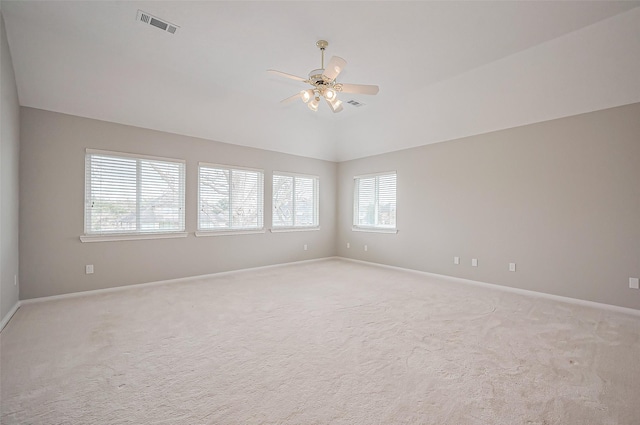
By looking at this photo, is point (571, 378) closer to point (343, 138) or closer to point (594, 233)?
point (594, 233)

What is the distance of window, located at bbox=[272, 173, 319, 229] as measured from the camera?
21.8 feet

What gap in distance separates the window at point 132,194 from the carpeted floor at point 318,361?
1164 millimetres

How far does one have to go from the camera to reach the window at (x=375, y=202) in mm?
6504

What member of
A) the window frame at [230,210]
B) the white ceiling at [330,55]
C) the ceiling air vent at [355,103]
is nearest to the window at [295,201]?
the window frame at [230,210]

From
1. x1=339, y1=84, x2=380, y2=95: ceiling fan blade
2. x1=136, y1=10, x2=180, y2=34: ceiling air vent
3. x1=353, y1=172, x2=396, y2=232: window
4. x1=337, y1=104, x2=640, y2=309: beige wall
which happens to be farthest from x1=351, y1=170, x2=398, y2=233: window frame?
x1=136, y1=10, x2=180, y2=34: ceiling air vent

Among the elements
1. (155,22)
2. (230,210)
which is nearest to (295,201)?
(230,210)

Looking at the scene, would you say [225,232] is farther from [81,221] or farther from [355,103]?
[355,103]

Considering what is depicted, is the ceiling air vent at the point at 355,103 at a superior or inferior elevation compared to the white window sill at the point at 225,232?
superior

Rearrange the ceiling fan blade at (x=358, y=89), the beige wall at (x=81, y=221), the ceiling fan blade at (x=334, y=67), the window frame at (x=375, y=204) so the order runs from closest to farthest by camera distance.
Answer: the ceiling fan blade at (x=334, y=67)
the ceiling fan blade at (x=358, y=89)
the beige wall at (x=81, y=221)
the window frame at (x=375, y=204)

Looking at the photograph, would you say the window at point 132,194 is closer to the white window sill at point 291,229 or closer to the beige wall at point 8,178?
the beige wall at point 8,178

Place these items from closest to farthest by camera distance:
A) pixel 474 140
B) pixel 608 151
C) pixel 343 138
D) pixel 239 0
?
1. pixel 239 0
2. pixel 608 151
3. pixel 474 140
4. pixel 343 138

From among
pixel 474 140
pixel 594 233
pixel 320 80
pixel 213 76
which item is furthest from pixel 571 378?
pixel 213 76

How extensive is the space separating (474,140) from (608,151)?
1.74 meters

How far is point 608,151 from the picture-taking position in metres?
3.77
